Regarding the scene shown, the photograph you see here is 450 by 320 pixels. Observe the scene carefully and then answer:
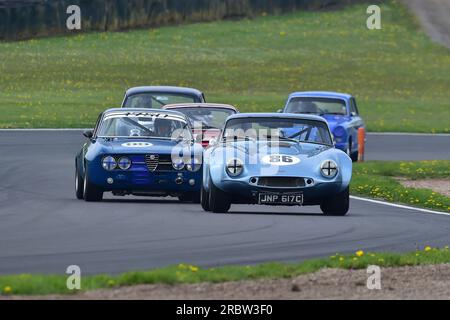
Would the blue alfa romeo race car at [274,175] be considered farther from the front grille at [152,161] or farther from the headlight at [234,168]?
the front grille at [152,161]

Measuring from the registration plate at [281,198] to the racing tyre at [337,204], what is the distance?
54 centimetres

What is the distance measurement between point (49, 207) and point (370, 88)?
40763 millimetres

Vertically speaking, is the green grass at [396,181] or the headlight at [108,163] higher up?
the headlight at [108,163]

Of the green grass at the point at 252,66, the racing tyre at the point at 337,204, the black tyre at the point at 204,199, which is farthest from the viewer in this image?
the green grass at the point at 252,66

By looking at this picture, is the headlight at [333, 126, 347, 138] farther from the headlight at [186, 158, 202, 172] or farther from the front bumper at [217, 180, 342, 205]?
the front bumper at [217, 180, 342, 205]

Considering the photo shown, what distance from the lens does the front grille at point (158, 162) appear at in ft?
65.9

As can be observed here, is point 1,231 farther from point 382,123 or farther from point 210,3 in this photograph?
point 210,3

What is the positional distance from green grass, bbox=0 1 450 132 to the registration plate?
27.5m

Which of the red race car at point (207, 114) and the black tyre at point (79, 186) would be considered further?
the red race car at point (207, 114)

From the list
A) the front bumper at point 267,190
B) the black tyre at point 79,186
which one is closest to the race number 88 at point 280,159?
the front bumper at point 267,190

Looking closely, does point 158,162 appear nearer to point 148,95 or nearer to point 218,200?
point 218,200

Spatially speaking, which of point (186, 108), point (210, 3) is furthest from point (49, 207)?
point (210, 3)

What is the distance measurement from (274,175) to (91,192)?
317 centimetres

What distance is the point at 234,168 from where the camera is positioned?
18.2 m
